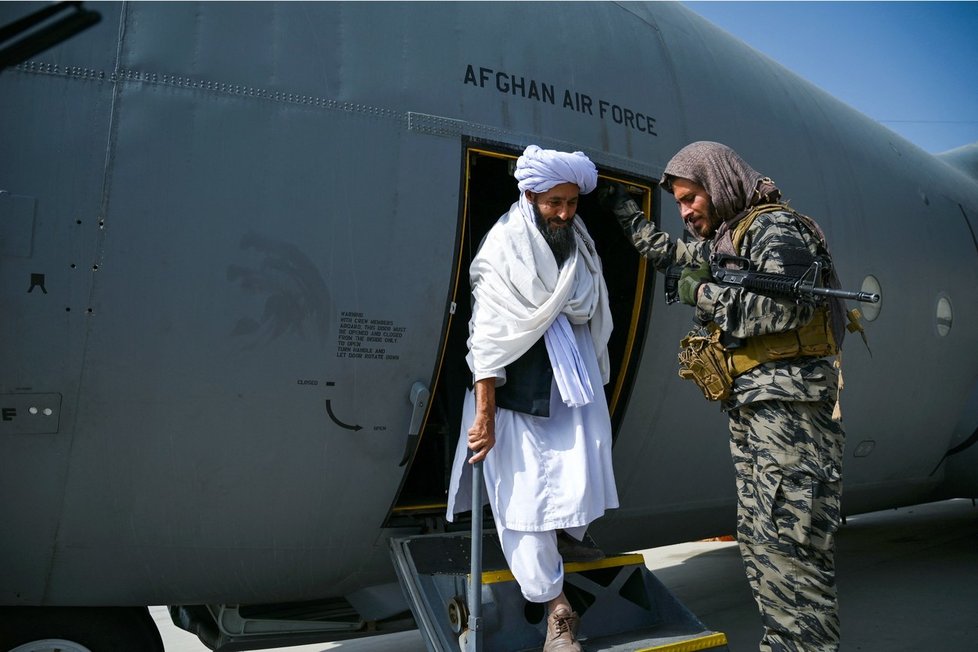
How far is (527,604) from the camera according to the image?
3.16 meters

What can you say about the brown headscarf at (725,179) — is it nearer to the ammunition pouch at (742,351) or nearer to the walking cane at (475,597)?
the ammunition pouch at (742,351)

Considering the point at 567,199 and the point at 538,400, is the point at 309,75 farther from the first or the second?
the point at 538,400

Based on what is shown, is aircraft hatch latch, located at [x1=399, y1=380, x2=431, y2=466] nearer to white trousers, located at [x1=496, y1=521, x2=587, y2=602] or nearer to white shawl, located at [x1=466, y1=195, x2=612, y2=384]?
white shawl, located at [x1=466, y1=195, x2=612, y2=384]

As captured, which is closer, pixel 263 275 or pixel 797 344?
pixel 263 275

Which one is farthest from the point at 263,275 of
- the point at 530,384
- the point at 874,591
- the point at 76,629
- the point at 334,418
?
the point at 874,591

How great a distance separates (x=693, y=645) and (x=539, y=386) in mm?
1143

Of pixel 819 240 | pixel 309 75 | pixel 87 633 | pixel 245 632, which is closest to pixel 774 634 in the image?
pixel 819 240

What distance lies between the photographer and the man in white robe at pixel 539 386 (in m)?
3.05

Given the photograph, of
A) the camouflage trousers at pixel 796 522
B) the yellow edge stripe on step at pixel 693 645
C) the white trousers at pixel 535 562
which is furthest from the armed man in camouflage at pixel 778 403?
the white trousers at pixel 535 562

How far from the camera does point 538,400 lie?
3168 millimetres

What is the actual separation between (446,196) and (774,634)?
6.87 feet

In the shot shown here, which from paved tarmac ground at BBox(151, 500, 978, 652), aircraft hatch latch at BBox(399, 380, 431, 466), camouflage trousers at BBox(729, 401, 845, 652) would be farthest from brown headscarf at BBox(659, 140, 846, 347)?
paved tarmac ground at BBox(151, 500, 978, 652)

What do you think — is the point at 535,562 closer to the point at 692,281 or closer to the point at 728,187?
the point at 692,281

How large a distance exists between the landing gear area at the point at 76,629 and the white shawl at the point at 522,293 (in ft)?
5.13
